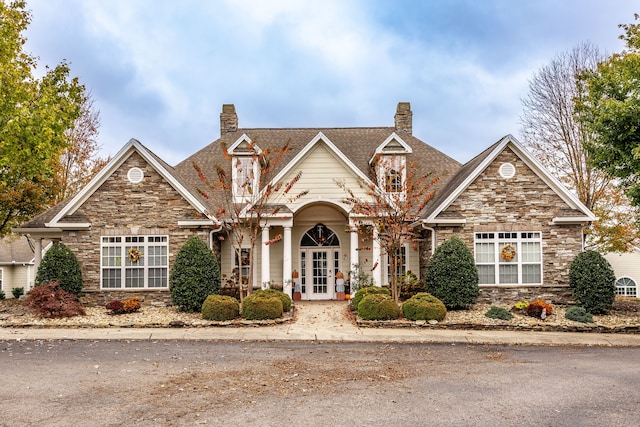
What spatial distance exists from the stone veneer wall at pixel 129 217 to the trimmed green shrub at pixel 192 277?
1332 millimetres

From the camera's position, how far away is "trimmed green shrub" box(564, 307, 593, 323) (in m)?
15.4

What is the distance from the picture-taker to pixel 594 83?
15227mm

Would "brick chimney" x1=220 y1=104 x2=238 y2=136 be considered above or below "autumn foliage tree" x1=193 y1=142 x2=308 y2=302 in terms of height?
above

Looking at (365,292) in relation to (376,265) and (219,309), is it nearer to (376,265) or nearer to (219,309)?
(376,265)

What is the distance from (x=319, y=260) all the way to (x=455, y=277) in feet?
21.1

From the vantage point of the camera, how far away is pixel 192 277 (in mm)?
16578

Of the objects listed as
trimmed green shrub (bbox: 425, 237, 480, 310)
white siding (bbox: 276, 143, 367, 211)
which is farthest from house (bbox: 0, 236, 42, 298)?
trimmed green shrub (bbox: 425, 237, 480, 310)

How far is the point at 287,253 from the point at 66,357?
967 centimetres

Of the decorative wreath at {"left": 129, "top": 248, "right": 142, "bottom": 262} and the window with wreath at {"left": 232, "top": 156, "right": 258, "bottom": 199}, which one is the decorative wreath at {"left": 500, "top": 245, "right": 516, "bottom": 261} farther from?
the decorative wreath at {"left": 129, "top": 248, "right": 142, "bottom": 262}

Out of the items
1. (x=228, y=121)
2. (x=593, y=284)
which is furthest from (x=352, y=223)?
(x=228, y=121)

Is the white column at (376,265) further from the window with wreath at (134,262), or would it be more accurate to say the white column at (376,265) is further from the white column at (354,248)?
the window with wreath at (134,262)

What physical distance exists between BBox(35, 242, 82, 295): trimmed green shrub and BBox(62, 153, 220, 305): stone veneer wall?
722 millimetres

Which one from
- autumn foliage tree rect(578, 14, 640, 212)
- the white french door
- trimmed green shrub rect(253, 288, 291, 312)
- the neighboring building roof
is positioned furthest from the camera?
the neighboring building roof

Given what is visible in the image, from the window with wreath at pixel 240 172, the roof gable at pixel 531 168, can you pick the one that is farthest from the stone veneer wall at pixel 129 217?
the roof gable at pixel 531 168
